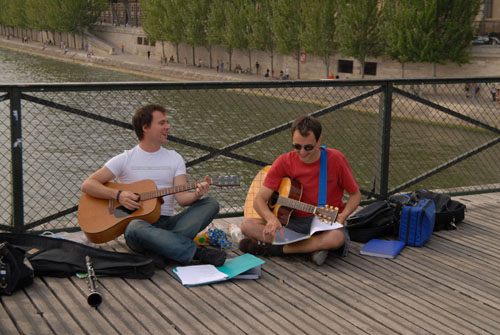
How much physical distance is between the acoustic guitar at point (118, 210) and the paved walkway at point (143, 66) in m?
42.1

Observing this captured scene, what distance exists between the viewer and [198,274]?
4766 mm

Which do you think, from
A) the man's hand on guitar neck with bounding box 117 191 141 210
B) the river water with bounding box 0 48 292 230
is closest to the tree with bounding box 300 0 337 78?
the river water with bounding box 0 48 292 230

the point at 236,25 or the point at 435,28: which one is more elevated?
the point at 435,28

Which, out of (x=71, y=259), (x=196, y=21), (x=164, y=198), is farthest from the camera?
(x=196, y=21)

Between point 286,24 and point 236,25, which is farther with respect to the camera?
point 236,25

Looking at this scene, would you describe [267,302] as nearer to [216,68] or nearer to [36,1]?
[216,68]

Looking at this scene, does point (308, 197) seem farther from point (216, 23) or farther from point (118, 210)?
point (216, 23)

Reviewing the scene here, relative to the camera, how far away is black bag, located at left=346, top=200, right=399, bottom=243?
229 inches

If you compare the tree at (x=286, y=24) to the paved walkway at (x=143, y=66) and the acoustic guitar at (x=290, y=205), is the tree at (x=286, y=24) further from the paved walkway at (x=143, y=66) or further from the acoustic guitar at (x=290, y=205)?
the acoustic guitar at (x=290, y=205)

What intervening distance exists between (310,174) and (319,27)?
37.5 meters

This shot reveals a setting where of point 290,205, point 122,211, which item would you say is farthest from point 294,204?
point 122,211

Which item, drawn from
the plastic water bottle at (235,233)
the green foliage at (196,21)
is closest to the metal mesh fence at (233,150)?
the plastic water bottle at (235,233)

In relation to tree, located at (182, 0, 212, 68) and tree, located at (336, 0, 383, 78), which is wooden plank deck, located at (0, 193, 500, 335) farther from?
tree, located at (182, 0, 212, 68)

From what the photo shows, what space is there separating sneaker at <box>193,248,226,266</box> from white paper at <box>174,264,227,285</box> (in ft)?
0.16
